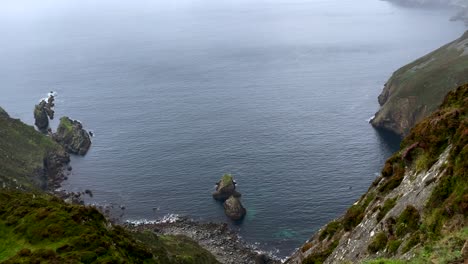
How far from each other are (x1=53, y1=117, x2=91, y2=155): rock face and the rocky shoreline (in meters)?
64.5

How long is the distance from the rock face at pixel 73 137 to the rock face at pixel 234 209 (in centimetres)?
7499

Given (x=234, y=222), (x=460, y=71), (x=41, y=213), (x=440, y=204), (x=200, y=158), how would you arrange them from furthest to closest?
(x=460, y=71) → (x=200, y=158) → (x=234, y=222) → (x=41, y=213) → (x=440, y=204)

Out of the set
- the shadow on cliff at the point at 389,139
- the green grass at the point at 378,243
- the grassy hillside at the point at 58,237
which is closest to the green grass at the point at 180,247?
the grassy hillside at the point at 58,237

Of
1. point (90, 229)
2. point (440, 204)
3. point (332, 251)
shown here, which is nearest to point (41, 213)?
point (90, 229)

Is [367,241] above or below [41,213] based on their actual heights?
below

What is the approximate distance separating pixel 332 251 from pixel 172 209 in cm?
9806

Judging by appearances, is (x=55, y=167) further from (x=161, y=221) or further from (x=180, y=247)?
(x=180, y=247)

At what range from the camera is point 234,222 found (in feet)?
398

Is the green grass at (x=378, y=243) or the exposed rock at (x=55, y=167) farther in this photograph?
the exposed rock at (x=55, y=167)

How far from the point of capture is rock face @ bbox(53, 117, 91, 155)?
579 ft

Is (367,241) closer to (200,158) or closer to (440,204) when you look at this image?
(440,204)

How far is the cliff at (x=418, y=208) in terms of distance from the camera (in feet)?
70.8

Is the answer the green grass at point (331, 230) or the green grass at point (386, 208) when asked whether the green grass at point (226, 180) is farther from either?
the green grass at point (386, 208)

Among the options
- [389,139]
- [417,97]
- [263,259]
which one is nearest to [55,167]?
[263,259]
